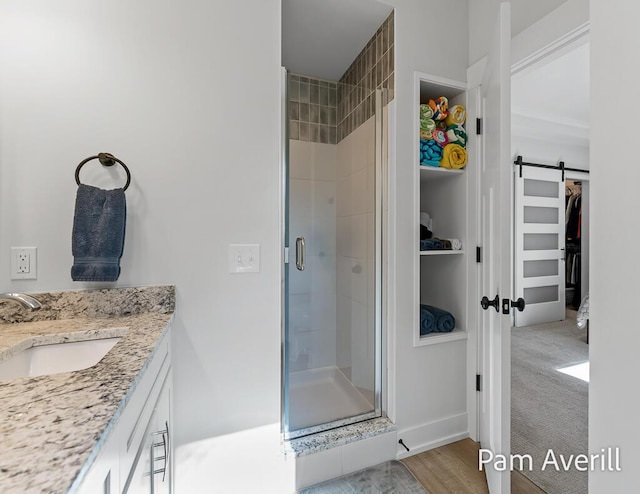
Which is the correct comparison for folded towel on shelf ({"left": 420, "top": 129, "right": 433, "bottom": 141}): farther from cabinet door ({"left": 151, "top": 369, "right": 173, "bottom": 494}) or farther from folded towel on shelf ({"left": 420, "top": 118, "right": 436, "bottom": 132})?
cabinet door ({"left": 151, "top": 369, "right": 173, "bottom": 494})

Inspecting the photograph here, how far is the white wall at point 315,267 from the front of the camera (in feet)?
6.61

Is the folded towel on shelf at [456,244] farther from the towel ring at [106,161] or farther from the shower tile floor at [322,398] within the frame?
the towel ring at [106,161]

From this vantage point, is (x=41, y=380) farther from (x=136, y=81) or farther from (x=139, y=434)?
(x=136, y=81)

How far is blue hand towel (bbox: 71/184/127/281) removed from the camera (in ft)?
3.58

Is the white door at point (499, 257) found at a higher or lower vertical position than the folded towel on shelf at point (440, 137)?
lower

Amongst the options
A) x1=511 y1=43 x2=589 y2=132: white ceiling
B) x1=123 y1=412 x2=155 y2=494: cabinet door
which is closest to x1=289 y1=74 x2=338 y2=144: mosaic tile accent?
x1=511 y1=43 x2=589 y2=132: white ceiling

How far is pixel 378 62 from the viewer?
182cm

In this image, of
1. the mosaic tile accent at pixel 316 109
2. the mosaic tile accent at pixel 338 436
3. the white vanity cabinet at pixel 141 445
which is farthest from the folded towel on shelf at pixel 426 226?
the white vanity cabinet at pixel 141 445

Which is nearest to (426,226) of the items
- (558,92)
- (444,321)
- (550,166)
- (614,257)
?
(444,321)

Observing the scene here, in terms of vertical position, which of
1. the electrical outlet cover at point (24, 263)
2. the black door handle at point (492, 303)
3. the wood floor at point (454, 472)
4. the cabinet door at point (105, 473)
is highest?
the electrical outlet cover at point (24, 263)

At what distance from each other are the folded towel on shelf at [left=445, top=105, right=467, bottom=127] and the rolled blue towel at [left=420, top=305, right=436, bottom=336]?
3.80ft

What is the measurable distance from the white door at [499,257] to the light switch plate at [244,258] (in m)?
1.08

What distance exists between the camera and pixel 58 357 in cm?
96

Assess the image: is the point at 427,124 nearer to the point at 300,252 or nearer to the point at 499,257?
the point at 499,257
